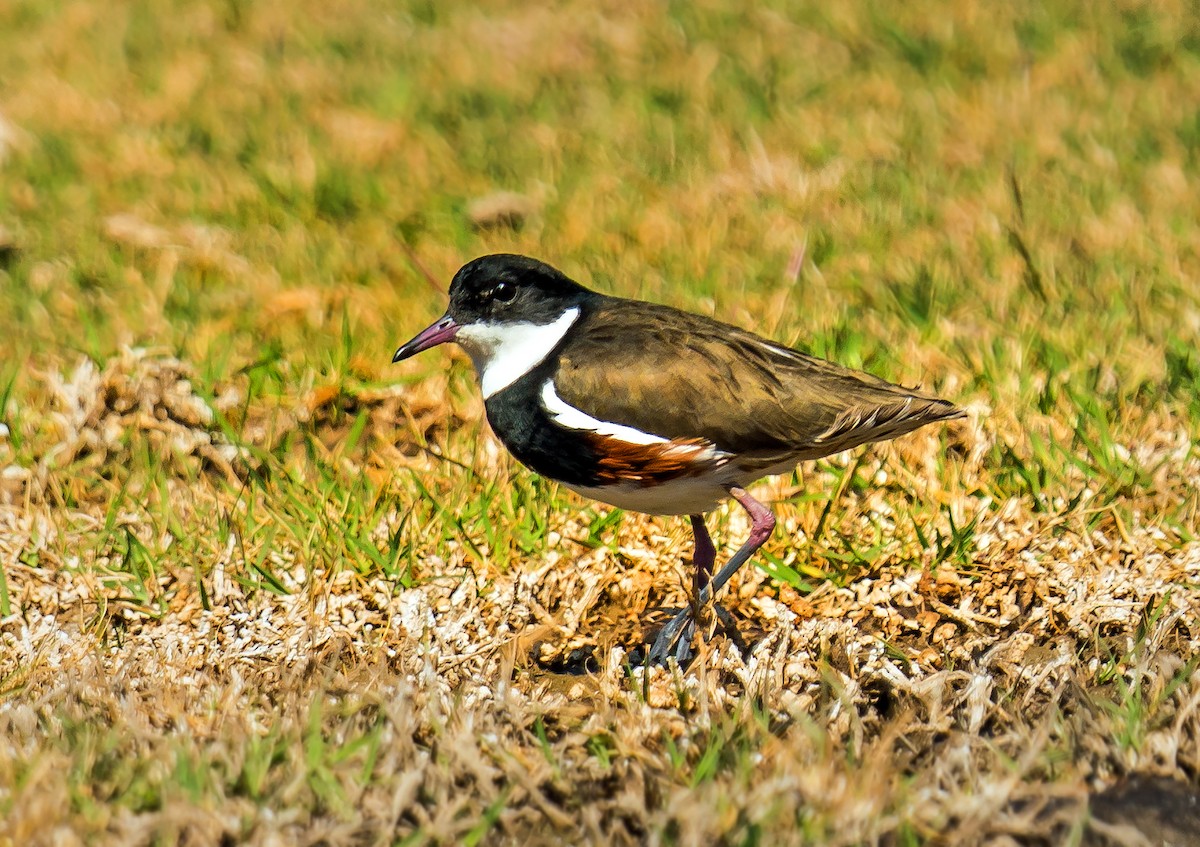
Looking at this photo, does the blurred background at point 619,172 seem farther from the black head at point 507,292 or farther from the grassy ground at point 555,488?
the black head at point 507,292

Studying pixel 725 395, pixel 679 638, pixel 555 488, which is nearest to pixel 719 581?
pixel 679 638

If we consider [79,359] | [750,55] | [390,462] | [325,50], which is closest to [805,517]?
[390,462]

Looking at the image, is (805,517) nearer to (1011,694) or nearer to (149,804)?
(1011,694)

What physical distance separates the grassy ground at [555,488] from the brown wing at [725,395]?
0.54 meters

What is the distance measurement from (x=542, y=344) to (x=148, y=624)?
136cm

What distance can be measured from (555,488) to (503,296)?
72 centimetres

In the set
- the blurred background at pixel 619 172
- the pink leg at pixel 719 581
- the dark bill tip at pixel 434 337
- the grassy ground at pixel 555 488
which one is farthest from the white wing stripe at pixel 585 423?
the blurred background at pixel 619 172

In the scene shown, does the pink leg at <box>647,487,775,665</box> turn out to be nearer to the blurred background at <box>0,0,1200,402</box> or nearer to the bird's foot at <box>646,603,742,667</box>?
the bird's foot at <box>646,603,742,667</box>

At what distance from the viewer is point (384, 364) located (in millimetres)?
5410

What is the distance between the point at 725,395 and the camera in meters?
4.02

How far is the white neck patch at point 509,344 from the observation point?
427cm

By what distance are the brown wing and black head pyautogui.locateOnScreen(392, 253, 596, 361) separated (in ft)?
0.71

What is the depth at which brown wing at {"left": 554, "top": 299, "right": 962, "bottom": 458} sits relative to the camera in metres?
3.97

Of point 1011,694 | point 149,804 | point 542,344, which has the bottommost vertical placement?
point 1011,694
